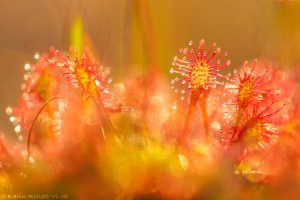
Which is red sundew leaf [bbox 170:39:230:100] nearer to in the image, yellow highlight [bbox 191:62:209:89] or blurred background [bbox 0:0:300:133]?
yellow highlight [bbox 191:62:209:89]

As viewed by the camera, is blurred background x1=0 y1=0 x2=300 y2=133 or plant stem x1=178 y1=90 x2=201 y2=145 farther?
blurred background x1=0 y1=0 x2=300 y2=133

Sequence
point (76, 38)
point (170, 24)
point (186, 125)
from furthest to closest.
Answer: point (170, 24), point (76, 38), point (186, 125)

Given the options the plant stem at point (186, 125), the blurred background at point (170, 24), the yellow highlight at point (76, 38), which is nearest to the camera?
the plant stem at point (186, 125)

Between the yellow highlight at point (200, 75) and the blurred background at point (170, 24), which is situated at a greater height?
the blurred background at point (170, 24)

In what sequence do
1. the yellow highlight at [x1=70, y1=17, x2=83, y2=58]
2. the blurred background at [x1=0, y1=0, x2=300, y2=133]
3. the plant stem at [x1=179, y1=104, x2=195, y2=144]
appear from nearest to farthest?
the plant stem at [x1=179, y1=104, x2=195, y2=144] < the yellow highlight at [x1=70, y1=17, x2=83, y2=58] < the blurred background at [x1=0, y1=0, x2=300, y2=133]

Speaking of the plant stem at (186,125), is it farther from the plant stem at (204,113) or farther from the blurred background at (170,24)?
the blurred background at (170,24)

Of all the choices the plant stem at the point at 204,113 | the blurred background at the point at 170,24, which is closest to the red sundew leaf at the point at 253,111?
the plant stem at the point at 204,113

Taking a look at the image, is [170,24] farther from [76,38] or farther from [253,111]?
[253,111]

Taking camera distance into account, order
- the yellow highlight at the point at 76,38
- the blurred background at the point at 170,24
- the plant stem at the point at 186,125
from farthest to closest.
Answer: the blurred background at the point at 170,24, the yellow highlight at the point at 76,38, the plant stem at the point at 186,125

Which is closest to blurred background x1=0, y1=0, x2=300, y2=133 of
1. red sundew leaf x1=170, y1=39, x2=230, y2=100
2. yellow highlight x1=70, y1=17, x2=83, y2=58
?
yellow highlight x1=70, y1=17, x2=83, y2=58

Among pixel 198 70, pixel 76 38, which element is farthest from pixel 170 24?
pixel 198 70
